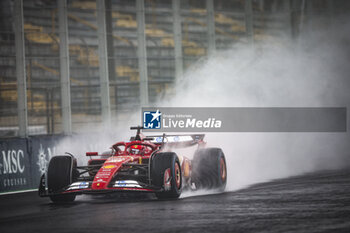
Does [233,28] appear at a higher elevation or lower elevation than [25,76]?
higher

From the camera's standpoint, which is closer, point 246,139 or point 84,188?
point 84,188

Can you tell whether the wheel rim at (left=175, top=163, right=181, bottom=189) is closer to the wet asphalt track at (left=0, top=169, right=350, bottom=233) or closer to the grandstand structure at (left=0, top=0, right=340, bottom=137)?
the wet asphalt track at (left=0, top=169, right=350, bottom=233)

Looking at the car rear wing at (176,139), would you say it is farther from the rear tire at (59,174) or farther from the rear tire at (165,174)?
the rear tire at (59,174)

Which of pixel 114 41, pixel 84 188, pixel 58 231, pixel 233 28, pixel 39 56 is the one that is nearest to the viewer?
pixel 58 231

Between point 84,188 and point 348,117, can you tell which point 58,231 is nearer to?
point 84,188

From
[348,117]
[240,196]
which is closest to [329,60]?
[348,117]

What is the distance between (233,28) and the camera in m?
30.0

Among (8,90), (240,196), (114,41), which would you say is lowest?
(240,196)

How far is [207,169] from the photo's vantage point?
1421 centimetres

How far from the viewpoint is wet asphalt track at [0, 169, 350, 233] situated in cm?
832

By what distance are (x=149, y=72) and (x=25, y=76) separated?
6.33 m

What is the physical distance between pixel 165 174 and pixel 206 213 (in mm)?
2546

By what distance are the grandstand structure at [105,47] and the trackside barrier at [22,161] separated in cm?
279

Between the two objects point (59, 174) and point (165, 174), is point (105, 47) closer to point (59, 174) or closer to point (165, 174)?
point (59, 174)
